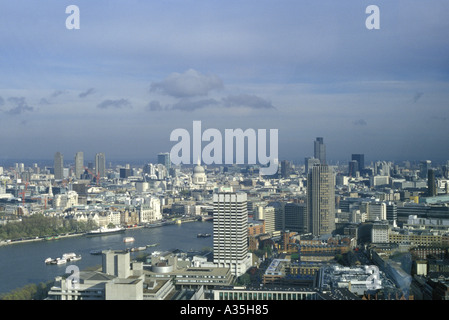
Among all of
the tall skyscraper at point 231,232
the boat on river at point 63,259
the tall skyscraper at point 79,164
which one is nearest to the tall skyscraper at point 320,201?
the tall skyscraper at point 231,232

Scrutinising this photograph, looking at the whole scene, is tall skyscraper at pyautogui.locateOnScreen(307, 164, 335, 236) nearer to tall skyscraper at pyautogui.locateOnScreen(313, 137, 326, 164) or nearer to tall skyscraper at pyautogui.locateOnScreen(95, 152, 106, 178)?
tall skyscraper at pyautogui.locateOnScreen(313, 137, 326, 164)

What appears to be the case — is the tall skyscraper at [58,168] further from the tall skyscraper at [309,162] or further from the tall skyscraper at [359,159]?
the tall skyscraper at [359,159]

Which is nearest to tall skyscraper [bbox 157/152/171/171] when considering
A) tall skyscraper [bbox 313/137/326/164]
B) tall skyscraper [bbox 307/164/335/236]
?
tall skyscraper [bbox 313/137/326/164]

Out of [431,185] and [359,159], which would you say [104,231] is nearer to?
[359,159]

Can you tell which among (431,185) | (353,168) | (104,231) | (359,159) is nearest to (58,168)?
(104,231)
